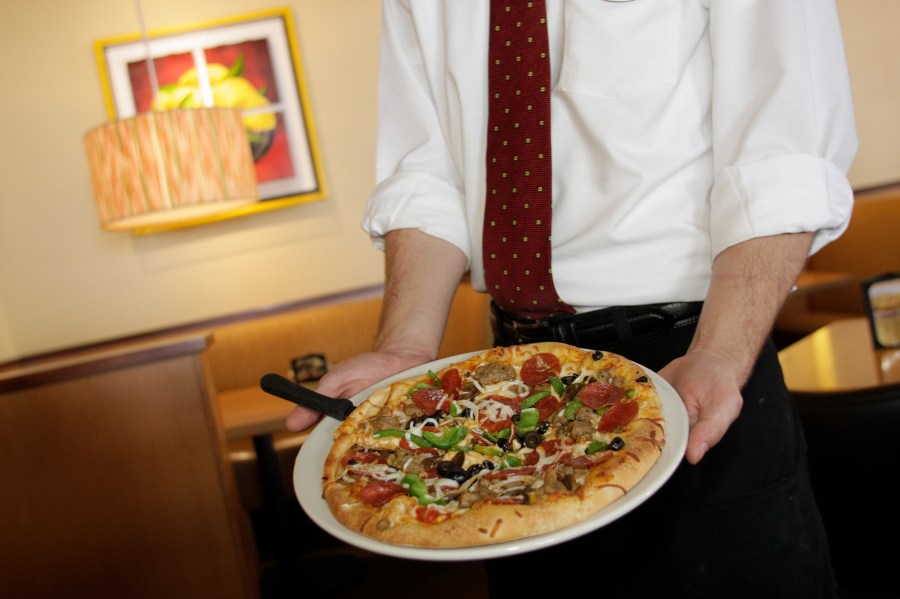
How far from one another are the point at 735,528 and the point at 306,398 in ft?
1.91

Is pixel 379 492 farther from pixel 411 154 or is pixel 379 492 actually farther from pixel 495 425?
pixel 411 154

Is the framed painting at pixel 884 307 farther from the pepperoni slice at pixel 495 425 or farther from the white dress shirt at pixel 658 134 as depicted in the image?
the pepperoni slice at pixel 495 425

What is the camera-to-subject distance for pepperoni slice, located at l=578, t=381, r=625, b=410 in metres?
1.04

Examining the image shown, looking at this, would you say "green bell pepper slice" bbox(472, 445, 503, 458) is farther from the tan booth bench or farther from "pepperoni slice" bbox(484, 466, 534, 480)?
the tan booth bench

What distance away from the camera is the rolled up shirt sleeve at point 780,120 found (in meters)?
1.06

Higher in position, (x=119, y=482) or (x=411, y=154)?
(x=411, y=154)

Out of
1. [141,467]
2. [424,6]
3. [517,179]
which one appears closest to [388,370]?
[517,179]

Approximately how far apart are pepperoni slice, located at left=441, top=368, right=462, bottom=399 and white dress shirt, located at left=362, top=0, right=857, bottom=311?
0.68ft

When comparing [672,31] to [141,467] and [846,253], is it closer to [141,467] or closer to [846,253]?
[141,467]

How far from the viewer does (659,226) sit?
120 centimetres

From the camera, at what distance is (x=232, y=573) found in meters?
2.94

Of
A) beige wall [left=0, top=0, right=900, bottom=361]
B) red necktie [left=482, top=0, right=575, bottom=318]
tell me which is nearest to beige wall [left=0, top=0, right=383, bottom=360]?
beige wall [left=0, top=0, right=900, bottom=361]

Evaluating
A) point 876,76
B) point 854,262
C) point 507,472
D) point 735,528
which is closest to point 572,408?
point 507,472

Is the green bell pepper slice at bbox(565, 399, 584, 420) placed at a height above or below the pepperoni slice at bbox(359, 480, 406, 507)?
above
